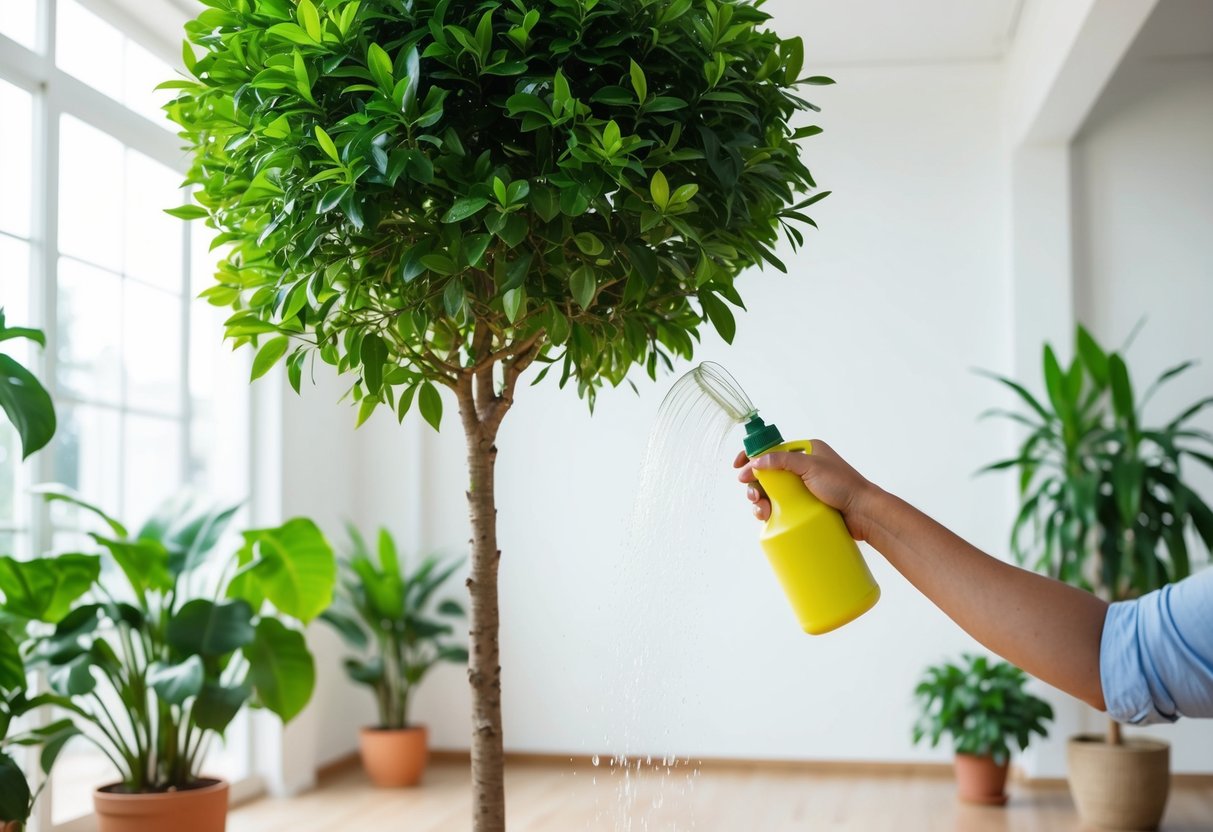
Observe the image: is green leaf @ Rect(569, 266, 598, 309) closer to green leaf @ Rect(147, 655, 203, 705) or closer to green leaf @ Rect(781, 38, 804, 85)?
green leaf @ Rect(781, 38, 804, 85)

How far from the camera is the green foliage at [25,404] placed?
215 cm

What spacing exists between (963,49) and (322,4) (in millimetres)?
4349

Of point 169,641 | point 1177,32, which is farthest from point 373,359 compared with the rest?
point 1177,32

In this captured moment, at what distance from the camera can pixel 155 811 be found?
9.93 ft

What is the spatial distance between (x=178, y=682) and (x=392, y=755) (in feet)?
6.48

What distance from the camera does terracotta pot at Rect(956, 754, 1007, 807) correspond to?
4344mm

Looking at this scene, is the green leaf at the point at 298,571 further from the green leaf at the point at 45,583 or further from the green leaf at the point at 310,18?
the green leaf at the point at 310,18

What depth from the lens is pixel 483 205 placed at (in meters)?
1.06

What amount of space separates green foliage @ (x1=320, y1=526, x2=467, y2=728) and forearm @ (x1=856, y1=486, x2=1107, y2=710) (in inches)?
155

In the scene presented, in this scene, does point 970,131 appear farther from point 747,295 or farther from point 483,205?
point 483,205

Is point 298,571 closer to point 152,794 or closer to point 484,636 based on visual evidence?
point 152,794

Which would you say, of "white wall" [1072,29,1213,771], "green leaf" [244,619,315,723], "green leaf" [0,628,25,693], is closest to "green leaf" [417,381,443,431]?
"green leaf" [0,628,25,693]

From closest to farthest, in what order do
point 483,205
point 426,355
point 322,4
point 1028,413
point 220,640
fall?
point 483,205 → point 322,4 → point 426,355 → point 220,640 → point 1028,413

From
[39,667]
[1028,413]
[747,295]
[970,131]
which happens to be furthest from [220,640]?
[970,131]
